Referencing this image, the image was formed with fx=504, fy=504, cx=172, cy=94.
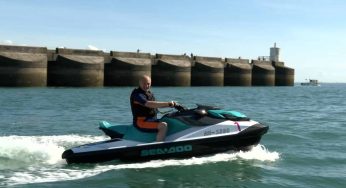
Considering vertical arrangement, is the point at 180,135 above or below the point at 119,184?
above

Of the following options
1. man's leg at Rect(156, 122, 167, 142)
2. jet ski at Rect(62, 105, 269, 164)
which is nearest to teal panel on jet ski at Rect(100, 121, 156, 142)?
jet ski at Rect(62, 105, 269, 164)

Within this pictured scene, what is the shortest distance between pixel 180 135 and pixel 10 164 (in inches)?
106

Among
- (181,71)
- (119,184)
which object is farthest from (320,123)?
(181,71)

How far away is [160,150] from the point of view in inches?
314

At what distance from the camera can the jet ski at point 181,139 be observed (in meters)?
7.94

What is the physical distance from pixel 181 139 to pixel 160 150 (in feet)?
1.26

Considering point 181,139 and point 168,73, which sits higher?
point 168,73

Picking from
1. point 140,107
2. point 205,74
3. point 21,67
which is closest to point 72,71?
point 21,67

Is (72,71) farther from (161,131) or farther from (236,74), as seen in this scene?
(161,131)

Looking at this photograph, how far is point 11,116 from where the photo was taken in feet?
55.5

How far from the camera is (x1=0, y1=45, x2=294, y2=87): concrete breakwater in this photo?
41.2 m

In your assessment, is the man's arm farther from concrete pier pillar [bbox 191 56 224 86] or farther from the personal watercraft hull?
concrete pier pillar [bbox 191 56 224 86]

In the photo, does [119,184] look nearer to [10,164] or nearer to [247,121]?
[10,164]

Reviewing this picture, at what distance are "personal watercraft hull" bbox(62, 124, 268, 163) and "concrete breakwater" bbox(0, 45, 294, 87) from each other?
3447cm
